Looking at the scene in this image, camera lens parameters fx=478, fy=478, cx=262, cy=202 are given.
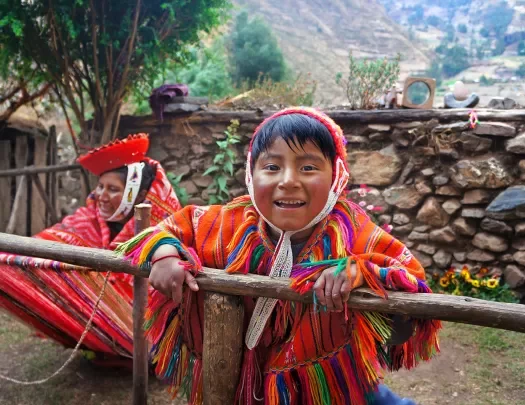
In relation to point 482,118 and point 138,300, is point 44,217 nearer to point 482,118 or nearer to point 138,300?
point 138,300

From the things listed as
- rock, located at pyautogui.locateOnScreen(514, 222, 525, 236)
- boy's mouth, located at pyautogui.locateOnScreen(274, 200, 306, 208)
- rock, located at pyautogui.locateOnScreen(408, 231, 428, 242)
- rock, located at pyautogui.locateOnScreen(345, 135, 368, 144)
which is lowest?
rock, located at pyautogui.locateOnScreen(408, 231, 428, 242)

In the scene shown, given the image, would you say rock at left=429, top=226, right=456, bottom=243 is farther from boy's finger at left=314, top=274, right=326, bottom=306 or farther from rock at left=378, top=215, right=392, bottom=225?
boy's finger at left=314, top=274, right=326, bottom=306

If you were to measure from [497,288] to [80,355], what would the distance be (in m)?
3.31

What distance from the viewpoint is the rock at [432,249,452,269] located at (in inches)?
167

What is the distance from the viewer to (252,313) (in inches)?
63.6

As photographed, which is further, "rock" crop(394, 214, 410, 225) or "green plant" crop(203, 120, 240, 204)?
"green plant" crop(203, 120, 240, 204)

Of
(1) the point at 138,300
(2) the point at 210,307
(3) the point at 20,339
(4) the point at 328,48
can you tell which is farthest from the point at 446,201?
(4) the point at 328,48

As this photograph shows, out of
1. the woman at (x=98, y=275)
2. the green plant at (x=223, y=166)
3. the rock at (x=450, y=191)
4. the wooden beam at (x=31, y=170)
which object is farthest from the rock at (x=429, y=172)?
the wooden beam at (x=31, y=170)

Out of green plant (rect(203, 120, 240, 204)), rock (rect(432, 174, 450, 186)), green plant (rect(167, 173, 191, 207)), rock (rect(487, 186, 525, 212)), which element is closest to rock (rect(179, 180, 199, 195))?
green plant (rect(167, 173, 191, 207))

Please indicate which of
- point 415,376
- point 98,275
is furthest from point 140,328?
point 415,376

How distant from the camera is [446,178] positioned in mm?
4152

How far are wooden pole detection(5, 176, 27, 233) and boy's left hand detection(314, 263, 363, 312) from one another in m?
4.48

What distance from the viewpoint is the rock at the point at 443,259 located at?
4236 mm

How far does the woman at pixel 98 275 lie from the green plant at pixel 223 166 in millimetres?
1462
